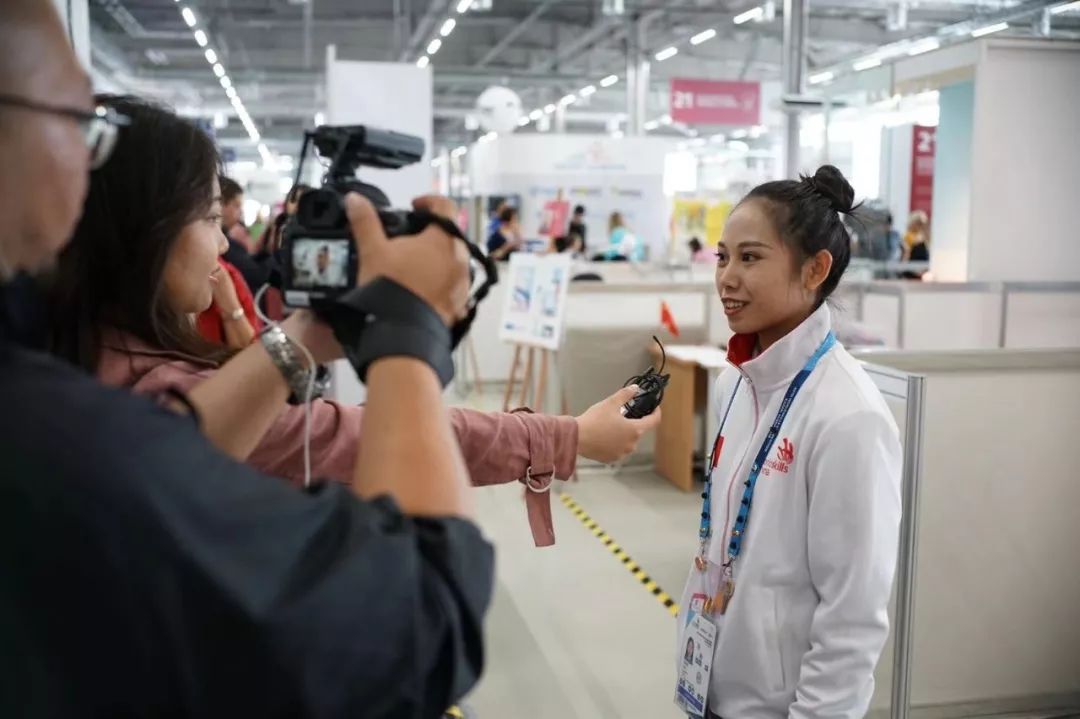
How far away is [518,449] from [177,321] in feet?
1.57

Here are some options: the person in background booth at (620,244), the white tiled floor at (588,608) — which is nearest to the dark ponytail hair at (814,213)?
the white tiled floor at (588,608)

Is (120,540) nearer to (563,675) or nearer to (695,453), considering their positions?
(563,675)

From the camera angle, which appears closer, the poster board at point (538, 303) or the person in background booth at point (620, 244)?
the poster board at point (538, 303)

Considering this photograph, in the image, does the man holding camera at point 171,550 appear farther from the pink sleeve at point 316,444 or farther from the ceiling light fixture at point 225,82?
the ceiling light fixture at point 225,82

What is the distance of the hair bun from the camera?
1.88m

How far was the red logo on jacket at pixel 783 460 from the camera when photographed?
5.46 ft

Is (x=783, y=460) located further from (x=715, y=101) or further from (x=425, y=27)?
(x=425, y=27)

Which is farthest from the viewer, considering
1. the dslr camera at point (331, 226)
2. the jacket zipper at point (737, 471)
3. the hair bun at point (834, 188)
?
the hair bun at point (834, 188)

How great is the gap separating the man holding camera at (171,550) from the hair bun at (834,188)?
4.41 feet

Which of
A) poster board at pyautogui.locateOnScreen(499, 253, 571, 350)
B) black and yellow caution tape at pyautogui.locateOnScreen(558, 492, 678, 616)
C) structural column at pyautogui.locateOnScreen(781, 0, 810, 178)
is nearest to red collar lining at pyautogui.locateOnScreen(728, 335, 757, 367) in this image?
black and yellow caution tape at pyautogui.locateOnScreen(558, 492, 678, 616)

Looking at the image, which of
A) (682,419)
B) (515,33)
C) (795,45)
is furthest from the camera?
(515,33)

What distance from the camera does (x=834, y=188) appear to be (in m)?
1.89

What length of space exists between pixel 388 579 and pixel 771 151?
29.4 metres

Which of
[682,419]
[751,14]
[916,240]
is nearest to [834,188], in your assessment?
[682,419]
